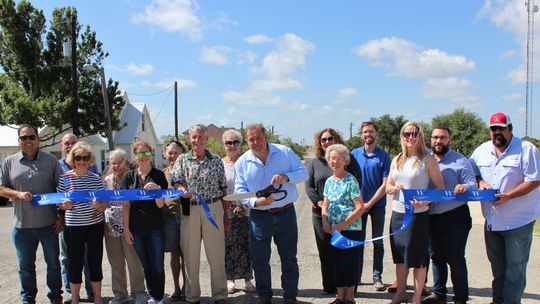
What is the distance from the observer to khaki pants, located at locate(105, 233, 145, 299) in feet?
17.1

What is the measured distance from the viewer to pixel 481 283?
19.1 feet

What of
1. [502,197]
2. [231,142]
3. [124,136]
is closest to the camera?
[502,197]

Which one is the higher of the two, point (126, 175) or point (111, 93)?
point (111, 93)

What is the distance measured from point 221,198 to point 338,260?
1.51 metres

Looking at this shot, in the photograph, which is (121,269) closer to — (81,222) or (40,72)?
(81,222)

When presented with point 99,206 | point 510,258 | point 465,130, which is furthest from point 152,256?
point 465,130

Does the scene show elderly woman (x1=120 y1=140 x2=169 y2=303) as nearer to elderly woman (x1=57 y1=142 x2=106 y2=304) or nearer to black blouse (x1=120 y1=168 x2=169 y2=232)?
black blouse (x1=120 y1=168 x2=169 y2=232)

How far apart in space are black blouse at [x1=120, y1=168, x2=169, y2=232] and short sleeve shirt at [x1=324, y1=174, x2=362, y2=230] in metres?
1.88

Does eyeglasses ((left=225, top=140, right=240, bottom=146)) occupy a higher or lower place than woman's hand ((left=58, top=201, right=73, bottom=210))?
higher

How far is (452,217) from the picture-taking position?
4770 millimetres

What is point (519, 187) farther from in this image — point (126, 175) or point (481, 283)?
point (126, 175)

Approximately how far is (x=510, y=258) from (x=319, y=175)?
7.09 feet

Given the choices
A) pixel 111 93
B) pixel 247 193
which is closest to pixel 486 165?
pixel 247 193

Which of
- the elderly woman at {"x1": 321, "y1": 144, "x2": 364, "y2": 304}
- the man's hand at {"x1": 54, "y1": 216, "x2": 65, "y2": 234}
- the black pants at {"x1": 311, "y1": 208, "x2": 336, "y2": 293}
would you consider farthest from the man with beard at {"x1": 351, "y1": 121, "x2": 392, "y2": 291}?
the man's hand at {"x1": 54, "y1": 216, "x2": 65, "y2": 234}
